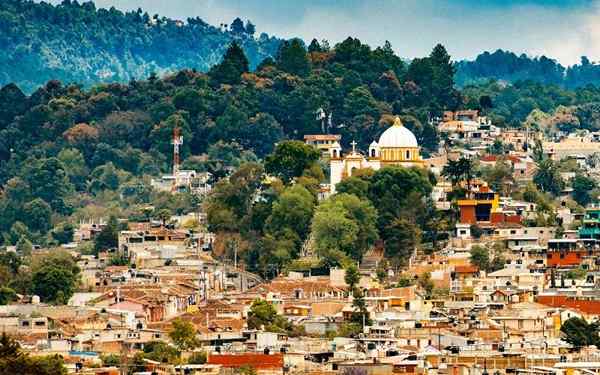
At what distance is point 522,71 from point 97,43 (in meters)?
30.8

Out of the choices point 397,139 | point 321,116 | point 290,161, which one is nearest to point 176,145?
point 321,116

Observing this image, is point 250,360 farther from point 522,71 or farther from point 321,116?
point 522,71

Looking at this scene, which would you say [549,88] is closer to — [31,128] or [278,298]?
[31,128]

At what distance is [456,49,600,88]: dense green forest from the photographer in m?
146

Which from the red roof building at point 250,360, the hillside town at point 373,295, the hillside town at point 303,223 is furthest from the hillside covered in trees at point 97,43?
the red roof building at point 250,360

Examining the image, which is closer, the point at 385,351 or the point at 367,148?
the point at 385,351

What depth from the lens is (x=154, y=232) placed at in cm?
7281

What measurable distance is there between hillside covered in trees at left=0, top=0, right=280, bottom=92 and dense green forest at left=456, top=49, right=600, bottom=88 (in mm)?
11145

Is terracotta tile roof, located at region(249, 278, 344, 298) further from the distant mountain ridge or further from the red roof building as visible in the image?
the distant mountain ridge

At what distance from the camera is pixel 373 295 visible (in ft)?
201

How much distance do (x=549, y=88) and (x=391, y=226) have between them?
50334 mm

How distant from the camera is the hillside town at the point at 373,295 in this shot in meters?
48.6

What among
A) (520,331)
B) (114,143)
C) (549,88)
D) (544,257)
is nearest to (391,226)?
(544,257)

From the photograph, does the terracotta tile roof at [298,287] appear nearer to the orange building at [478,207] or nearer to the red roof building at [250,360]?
the orange building at [478,207]
